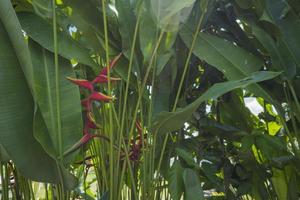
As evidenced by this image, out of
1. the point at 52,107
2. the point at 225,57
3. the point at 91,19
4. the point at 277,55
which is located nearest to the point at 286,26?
the point at 277,55

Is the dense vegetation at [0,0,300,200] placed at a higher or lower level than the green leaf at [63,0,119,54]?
→ lower

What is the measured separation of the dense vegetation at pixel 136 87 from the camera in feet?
2.39

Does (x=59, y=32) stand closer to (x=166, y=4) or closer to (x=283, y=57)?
(x=166, y=4)

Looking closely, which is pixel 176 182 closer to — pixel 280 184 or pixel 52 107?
pixel 52 107

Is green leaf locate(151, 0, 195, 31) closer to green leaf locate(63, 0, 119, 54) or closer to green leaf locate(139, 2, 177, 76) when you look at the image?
green leaf locate(139, 2, 177, 76)

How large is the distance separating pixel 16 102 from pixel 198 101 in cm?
34

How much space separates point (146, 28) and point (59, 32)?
7.4 inches

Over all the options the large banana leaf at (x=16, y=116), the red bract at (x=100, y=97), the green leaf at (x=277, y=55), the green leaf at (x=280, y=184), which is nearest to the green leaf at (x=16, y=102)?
the large banana leaf at (x=16, y=116)

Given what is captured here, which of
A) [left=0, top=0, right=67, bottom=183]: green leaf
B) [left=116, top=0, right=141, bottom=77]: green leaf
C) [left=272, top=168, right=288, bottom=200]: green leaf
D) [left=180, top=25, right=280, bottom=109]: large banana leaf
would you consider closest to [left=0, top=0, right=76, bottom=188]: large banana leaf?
[left=0, top=0, right=67, bottom=183]: green leaf

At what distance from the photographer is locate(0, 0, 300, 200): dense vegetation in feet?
2.39

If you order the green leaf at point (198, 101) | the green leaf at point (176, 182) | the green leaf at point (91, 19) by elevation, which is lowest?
the green leaf at point (176, 182)

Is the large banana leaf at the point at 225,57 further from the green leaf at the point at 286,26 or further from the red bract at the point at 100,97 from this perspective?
the red bract at the point at 100,97

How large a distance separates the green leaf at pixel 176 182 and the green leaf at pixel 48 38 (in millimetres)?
290

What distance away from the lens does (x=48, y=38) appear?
80cm
